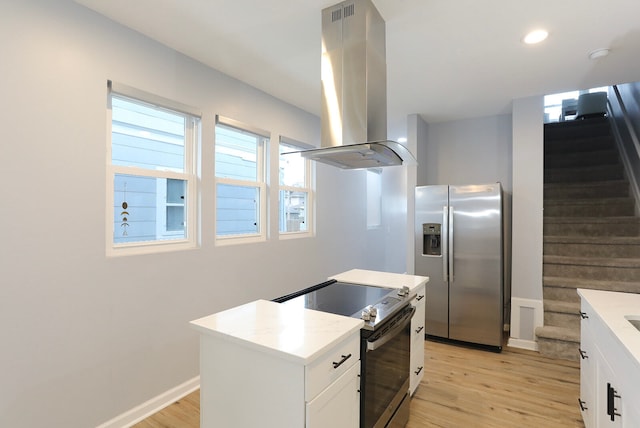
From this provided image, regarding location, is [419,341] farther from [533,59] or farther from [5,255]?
[5,255]

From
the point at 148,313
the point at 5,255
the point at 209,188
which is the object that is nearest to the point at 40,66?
the point at 5,255

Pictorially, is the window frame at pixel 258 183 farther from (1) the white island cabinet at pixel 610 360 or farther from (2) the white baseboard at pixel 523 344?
(2) the white baseboard at pixel 523 344

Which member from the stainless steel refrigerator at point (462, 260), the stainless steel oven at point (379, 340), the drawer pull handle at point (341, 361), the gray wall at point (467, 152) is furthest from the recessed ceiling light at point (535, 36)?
the drawer pull handle at point (341, 361)

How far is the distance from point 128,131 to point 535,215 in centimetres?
399

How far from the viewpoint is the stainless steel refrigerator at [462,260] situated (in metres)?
3.37

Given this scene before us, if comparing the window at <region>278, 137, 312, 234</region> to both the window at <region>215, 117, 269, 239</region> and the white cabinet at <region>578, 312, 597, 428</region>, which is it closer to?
the window at <region>215, 117, 269, 239</region>

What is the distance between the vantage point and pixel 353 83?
197cm

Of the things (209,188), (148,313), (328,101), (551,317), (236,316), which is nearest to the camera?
(236,316)

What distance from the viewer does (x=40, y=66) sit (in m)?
1.82

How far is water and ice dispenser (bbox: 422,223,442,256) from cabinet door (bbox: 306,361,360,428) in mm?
2473

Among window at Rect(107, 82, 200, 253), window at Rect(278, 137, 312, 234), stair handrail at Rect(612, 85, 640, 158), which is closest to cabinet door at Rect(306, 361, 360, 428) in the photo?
window at Rect(107, 82, 200, 253)

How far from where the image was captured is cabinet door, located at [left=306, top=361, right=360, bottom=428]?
1244 mm

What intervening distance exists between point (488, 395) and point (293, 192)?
9.03 feet

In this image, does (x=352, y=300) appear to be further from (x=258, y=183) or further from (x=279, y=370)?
(x=258, y=183)
